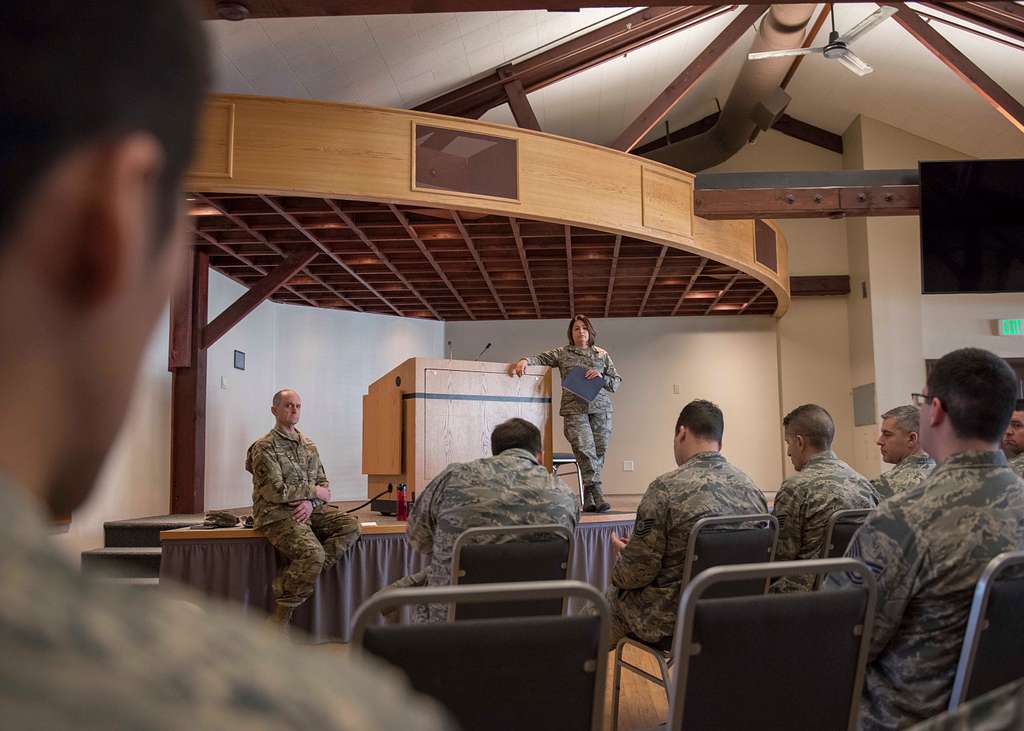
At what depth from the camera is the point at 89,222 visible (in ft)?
0.89

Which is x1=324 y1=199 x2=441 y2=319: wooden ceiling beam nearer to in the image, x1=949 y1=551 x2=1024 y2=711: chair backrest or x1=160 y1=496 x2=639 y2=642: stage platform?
x1=160 y1=496 x2=639 y2=642: stage platform

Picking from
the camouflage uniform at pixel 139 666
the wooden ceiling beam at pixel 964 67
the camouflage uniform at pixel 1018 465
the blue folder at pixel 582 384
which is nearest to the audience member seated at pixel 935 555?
the camouflage uniform at pixel 139 666

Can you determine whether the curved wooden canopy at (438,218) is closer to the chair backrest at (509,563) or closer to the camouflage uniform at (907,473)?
the chair backrest at (509,563)

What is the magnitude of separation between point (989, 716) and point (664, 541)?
2.57 m

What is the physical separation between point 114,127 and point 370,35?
753 centimetres

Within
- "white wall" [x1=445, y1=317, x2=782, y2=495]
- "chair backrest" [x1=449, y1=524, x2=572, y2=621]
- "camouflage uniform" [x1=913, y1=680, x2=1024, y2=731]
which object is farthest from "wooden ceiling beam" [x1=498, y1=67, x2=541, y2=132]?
"camouflage uniform" [x1=913, y1=680, x2=1024, y2=731]

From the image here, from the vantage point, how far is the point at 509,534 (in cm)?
298

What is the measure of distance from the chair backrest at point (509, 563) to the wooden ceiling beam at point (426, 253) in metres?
4.55

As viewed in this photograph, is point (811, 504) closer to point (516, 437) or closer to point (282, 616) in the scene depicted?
point (516, 437)

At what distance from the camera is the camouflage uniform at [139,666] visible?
0.22 metres

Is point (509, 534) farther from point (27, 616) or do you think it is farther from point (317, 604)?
point (27, 616)

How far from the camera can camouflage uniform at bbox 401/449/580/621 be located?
10.2 ft

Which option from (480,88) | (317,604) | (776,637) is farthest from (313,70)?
(776,637)

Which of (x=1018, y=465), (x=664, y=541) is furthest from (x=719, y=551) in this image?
(x=1018, y=465)
